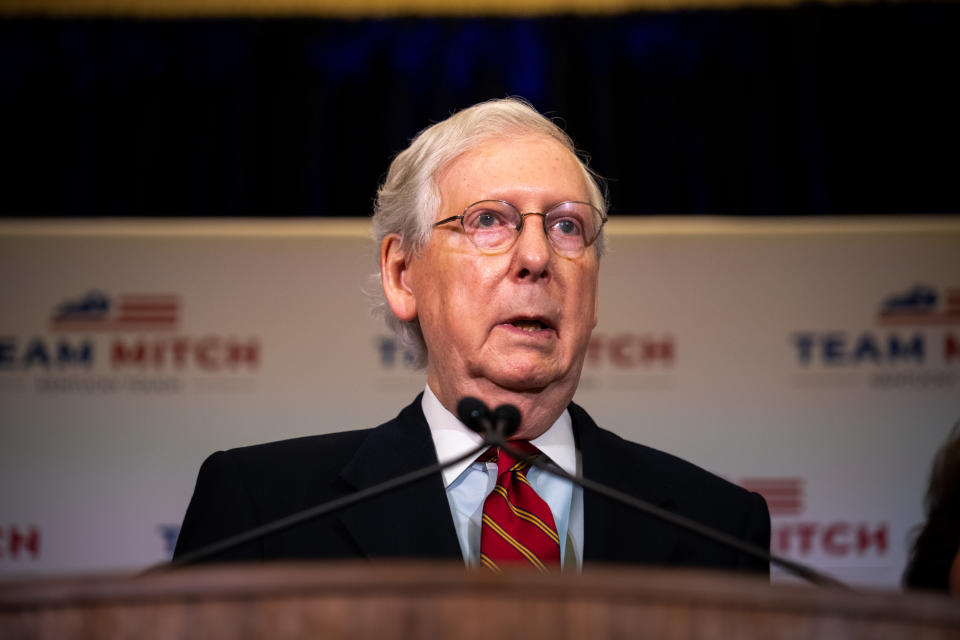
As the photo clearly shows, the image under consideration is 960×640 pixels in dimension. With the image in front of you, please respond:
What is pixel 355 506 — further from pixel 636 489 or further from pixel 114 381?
pixel 114 381

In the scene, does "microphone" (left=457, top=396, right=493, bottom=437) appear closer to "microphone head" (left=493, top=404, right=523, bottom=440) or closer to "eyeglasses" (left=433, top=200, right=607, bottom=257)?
"microphone head" (left=493, top=404, right=523, bottom=440)

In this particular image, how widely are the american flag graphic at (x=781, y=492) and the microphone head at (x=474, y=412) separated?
2.30 metres

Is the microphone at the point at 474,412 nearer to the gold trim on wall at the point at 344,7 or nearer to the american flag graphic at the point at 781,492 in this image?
the american flag graphic at the point at 781,492

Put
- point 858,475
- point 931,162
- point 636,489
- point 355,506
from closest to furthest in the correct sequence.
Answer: point 355,506 → point 636,489 → point 858,475 → point 931,162

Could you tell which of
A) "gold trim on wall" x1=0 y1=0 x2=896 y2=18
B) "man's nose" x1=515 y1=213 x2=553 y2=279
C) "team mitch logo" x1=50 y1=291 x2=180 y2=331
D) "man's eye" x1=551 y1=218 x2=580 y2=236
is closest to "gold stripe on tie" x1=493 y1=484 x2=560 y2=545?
"man's nose" x1=515 y1=213 x2=553 y2=279

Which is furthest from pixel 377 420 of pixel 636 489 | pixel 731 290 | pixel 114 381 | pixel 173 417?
pixel 636 489

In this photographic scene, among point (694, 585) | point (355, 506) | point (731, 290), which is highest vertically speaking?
point (731, 290)

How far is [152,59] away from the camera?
385cm

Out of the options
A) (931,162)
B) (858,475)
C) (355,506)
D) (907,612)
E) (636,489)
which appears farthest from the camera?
(931,162)

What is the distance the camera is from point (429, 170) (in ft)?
6.07

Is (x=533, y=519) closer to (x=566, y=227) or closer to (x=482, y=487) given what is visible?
(x=482, y=487)

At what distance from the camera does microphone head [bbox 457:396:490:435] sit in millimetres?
1357

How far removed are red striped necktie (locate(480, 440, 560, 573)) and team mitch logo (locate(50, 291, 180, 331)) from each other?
7.30 ft

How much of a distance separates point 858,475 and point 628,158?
136 centimetres
